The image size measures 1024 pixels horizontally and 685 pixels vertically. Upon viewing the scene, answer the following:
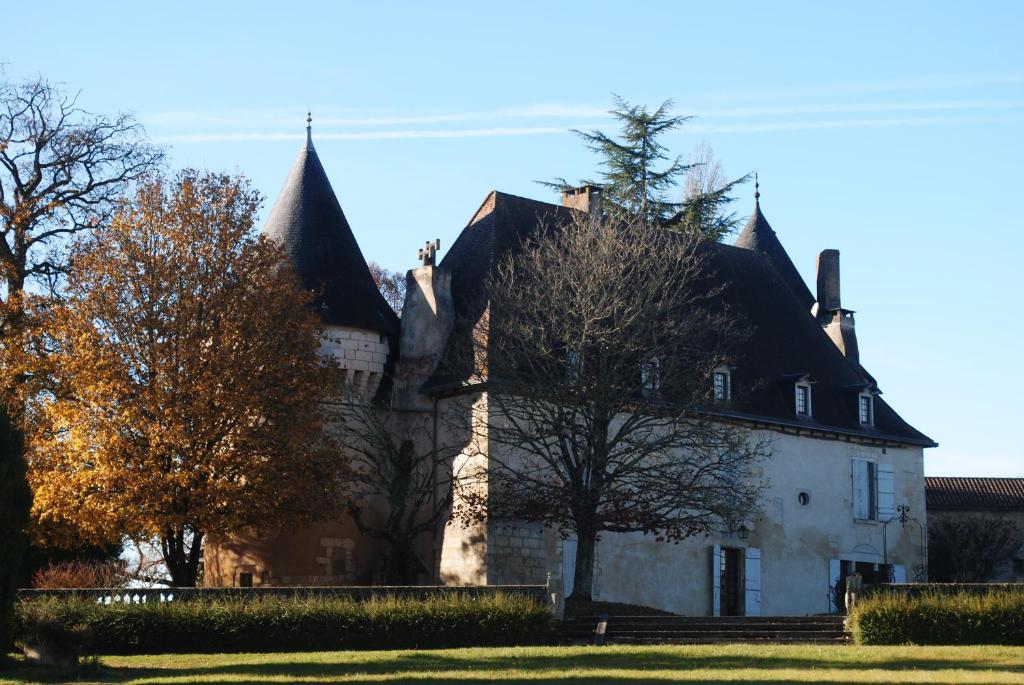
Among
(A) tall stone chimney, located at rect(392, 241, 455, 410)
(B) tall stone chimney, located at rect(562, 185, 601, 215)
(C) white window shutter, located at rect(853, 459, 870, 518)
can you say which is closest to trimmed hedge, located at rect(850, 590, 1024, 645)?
(A) tall stone chimney, located at rect(392, 241, 455, 410)

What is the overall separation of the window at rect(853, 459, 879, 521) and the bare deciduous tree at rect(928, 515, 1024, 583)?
7.19 m

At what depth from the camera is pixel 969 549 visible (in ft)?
140

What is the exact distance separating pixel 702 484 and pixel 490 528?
459cm

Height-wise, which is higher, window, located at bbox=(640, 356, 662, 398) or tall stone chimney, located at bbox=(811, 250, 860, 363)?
tall stone chimney, located at bbox=(811, 250, 860, 363)

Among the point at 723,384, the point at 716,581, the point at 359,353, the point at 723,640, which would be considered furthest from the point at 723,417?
the point at 723,640

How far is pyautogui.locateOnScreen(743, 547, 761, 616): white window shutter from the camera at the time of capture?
32.5 meters

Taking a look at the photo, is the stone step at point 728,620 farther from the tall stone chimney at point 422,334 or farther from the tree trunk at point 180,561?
the tall stone chimney at point 422,334

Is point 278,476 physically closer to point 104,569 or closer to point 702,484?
point 104,569

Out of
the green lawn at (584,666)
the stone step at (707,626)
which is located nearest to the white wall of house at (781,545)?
the stone step at (707,626)

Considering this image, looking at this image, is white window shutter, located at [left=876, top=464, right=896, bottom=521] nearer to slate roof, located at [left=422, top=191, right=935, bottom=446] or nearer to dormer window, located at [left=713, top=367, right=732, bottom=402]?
slate roof, located at [left=422, top=191, right=935, bottom=446]

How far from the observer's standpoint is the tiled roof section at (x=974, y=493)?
45906mm

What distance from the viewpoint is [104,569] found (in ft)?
98.3

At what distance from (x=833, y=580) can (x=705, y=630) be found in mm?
11525

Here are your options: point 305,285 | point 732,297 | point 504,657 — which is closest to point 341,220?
point 305,285
